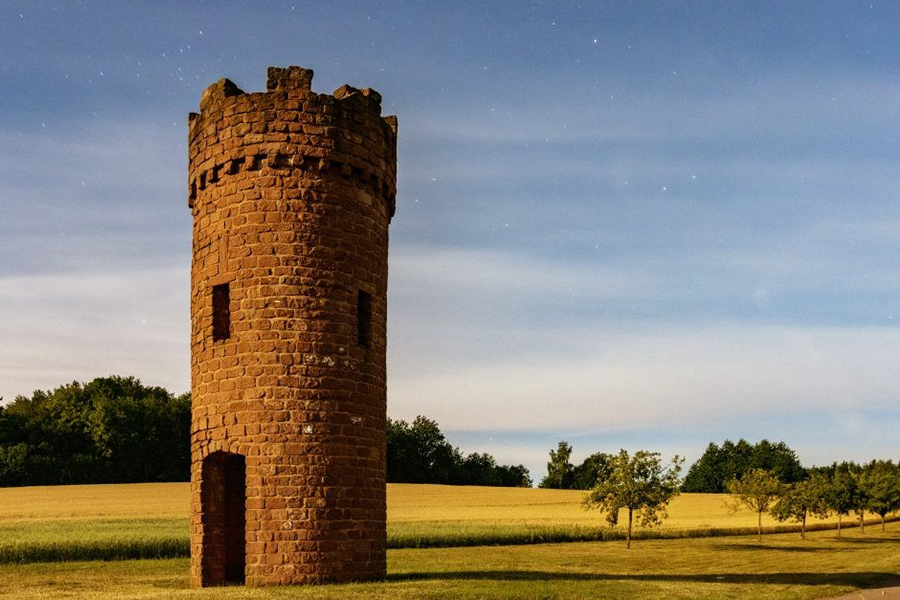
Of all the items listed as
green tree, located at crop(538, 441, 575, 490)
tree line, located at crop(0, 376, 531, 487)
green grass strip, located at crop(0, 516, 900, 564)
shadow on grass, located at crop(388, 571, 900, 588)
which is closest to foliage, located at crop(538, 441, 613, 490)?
green tree, located at crop(538, 441, 575, 490)

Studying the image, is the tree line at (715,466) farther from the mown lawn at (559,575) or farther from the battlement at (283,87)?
the battlement at (283,87)

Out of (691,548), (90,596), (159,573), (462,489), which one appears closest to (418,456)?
(462,489)

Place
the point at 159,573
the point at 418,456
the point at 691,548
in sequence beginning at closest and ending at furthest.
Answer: the point at 159,573 < the point at 691,548 < the point at 418,456

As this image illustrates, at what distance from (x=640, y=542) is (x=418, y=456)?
184 feet

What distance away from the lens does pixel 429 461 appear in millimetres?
97000

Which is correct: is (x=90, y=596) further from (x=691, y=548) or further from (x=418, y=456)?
(x=418, y=456)

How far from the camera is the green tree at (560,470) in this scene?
117125mm

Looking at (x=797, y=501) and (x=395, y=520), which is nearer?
(x=797, y=501)

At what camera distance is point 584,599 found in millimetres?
16578

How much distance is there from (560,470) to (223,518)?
10251cm

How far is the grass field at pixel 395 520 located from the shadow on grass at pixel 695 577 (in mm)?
14562

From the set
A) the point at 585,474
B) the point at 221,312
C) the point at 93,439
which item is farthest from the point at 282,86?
the point at 585,474

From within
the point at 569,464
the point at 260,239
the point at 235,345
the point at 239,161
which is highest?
the point at 239,161

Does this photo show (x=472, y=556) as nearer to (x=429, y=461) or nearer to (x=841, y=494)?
(x=841, y=494)
